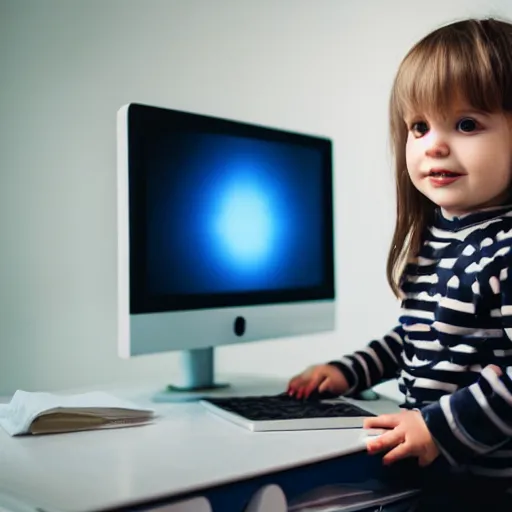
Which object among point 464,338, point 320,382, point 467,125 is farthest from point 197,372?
point 467,125

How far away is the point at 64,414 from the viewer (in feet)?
3.49

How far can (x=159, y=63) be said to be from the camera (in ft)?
7.50

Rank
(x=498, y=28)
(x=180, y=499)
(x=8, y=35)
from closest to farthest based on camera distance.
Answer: (x=180, y=499)
(x=498, y=28)
(x=8, y=35)

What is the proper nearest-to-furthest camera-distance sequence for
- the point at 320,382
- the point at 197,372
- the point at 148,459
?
1. the point at 148,459
2. the point at 320,382
3. the point at 197,372

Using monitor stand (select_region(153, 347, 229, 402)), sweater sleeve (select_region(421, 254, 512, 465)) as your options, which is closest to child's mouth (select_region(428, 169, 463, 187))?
sweater sleeve (select_region(421, 254, 512, 465))

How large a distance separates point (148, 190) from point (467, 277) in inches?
19.2

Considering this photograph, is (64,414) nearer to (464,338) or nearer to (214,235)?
(214,235)

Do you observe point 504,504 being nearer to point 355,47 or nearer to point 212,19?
point 355,47

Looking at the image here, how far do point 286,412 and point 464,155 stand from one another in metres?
0.43

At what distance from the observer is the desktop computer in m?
1.21

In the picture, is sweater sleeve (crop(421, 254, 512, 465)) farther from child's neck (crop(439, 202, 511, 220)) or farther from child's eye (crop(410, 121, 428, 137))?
child's eye (crop(410, 121, 428, 137))

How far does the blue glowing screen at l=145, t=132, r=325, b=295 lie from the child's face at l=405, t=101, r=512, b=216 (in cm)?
34

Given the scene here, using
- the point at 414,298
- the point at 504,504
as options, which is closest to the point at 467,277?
the point at 414,298

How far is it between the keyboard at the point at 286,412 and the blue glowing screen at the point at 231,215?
0.21 meters
